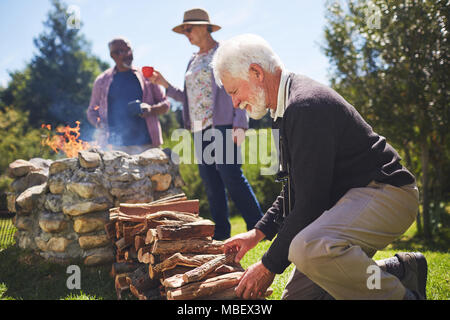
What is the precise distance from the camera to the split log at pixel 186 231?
7.68 feet

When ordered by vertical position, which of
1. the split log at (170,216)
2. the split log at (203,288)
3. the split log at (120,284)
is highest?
the split log at (170,216)

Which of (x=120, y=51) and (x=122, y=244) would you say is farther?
(x=120, y=51)

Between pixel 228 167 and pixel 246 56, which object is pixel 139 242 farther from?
pixel 246 56

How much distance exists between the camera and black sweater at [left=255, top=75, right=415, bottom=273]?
1.68 metres

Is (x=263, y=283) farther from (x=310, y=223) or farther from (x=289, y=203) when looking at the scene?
(x=289, y=203)

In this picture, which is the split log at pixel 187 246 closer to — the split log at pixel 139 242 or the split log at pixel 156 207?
the split log at pixel 139 242

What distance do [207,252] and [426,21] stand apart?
197 inches

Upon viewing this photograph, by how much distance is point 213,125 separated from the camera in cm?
375

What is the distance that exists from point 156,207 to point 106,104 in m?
2.05

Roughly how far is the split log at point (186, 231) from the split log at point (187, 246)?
3 centimetres

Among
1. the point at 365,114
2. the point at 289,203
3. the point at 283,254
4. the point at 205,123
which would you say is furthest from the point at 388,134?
the point at 283,254

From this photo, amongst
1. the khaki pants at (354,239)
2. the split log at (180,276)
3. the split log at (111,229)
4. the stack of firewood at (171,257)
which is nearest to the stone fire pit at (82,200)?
the split log at (111,229)

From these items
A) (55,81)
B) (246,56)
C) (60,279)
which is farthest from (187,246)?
(55,81)

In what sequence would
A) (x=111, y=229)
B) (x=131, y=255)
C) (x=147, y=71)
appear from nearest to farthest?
(x=131, y=255) < (x=111, y=229) < (x=147, y=71)
